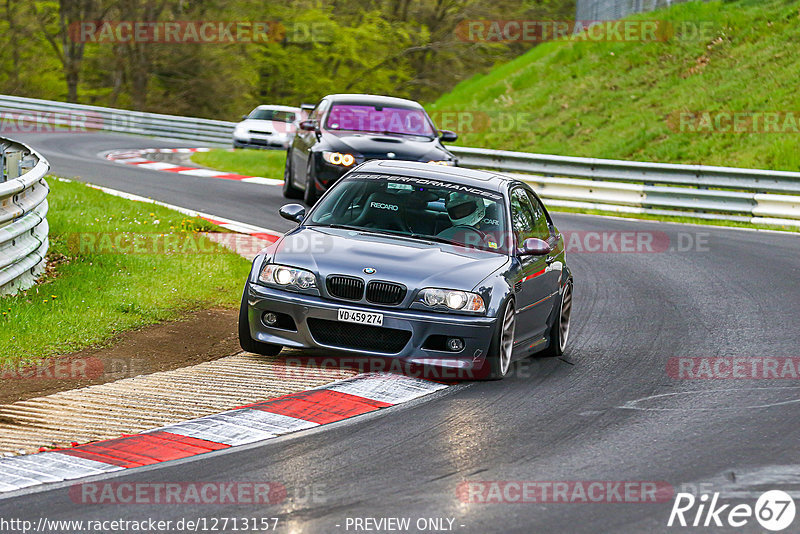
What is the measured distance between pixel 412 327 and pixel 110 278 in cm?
428

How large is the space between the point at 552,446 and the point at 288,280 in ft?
8.34

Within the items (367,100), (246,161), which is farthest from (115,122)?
(367,100)

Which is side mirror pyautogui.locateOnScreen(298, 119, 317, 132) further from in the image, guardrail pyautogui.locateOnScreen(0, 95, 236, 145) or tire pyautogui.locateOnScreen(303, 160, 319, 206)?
guardrail pyautogui.locateOnScreen(0, 95, 236, 145)

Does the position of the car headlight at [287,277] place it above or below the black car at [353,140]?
below

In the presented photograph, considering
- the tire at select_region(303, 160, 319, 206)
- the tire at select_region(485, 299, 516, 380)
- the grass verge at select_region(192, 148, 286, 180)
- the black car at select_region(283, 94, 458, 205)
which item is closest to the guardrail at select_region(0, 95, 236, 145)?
the grass verge at select_region(192, 148, 286, 180)

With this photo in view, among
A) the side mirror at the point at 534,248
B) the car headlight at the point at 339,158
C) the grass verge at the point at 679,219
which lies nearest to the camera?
the side mirror at the point at 534,248

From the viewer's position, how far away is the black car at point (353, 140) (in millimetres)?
16453

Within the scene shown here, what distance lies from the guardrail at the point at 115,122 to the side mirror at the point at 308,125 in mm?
19572

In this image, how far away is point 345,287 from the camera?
26.9 feet

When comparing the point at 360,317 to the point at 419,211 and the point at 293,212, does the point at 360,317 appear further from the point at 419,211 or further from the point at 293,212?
the point at 293,212

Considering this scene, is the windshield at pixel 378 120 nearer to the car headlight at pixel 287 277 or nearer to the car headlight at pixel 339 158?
the car headlight at pixel 339 158

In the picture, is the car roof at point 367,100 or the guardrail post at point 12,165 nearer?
the guardrail post at point 12,165

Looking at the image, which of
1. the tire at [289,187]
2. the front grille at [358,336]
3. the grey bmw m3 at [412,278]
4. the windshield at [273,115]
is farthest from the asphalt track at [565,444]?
the windshield at [273,115]

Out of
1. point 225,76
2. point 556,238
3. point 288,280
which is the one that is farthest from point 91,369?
point 225,76
